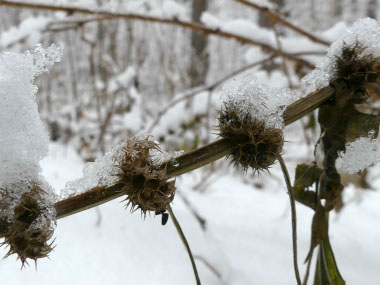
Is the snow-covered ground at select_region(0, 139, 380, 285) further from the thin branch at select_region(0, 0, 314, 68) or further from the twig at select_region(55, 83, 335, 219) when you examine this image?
the thin branch at select_region(0, 0, 314, 68)

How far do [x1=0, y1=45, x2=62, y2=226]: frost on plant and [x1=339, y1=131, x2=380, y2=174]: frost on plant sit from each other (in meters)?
0.47

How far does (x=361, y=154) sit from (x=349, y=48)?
175 mm

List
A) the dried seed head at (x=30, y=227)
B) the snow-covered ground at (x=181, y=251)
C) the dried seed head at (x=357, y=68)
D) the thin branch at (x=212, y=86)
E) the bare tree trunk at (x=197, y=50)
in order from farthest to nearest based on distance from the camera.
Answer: the bare tree trunk at (x=197, y=50) → the thin branch at (x=212, y=86) → the snow-covered ground at (x=181, y=251) → the dried seed head at (x=357, y=68) → the dried seed head at (x=30, y=227)

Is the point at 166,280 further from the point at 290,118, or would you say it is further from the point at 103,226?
the point at 290,118

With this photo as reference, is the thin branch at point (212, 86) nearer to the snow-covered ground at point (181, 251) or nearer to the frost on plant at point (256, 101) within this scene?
the snow-covered ground at point (181, 251)

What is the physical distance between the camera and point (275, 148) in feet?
1.55

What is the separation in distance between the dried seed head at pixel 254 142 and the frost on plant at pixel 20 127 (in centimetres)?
24

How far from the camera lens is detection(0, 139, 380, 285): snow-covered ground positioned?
80cm

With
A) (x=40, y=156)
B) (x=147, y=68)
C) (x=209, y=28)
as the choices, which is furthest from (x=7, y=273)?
(x=147, y=68)

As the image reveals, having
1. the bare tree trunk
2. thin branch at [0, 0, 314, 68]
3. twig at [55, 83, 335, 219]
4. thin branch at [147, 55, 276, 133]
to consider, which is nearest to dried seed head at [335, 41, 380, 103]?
twig at [55, 83, 335, 219]

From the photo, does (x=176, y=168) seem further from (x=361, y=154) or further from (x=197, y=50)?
(x=197, y=50)

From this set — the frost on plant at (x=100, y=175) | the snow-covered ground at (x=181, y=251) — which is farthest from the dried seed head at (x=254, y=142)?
the snow-covered ground at (x=181, y=251)

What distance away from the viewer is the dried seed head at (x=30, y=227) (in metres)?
0.40

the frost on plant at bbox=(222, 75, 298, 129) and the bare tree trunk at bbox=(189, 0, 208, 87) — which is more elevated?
the bare tree trunk at bbox=(189, 0, 208, 87)
